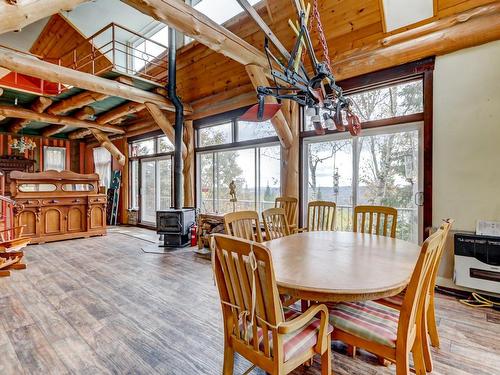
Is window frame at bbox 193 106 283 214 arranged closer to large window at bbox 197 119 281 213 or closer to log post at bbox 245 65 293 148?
large window at bbox 197 119 281 213

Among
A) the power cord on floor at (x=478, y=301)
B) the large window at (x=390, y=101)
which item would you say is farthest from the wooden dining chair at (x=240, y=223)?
the large window at (x=390, y=101)

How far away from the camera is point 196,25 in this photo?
2.93 meters

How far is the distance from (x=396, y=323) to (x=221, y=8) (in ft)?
17.8

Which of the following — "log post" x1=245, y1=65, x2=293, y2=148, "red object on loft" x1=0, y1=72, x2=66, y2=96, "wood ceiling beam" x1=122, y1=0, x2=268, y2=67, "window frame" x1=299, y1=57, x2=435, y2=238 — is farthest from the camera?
"red object on loft" x1=0, y1=72, x2=66, y2=96

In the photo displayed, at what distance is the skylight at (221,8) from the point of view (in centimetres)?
457

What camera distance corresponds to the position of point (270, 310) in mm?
1191

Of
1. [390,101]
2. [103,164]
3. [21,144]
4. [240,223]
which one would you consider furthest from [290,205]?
[21,144]

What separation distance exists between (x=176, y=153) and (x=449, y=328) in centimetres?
499

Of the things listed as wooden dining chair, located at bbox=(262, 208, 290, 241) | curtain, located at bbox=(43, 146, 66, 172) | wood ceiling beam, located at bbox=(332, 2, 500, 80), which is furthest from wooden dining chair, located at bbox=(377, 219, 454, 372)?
curtain, located at bbox=(43, 146, 66, 172)

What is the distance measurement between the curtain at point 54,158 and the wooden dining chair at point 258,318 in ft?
33.6

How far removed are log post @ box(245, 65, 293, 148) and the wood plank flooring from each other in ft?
7.91

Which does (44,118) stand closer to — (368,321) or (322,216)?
(322,216)

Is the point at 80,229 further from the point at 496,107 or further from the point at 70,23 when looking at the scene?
the point at 496,107

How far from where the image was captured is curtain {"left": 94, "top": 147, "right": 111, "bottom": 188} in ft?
30.2
